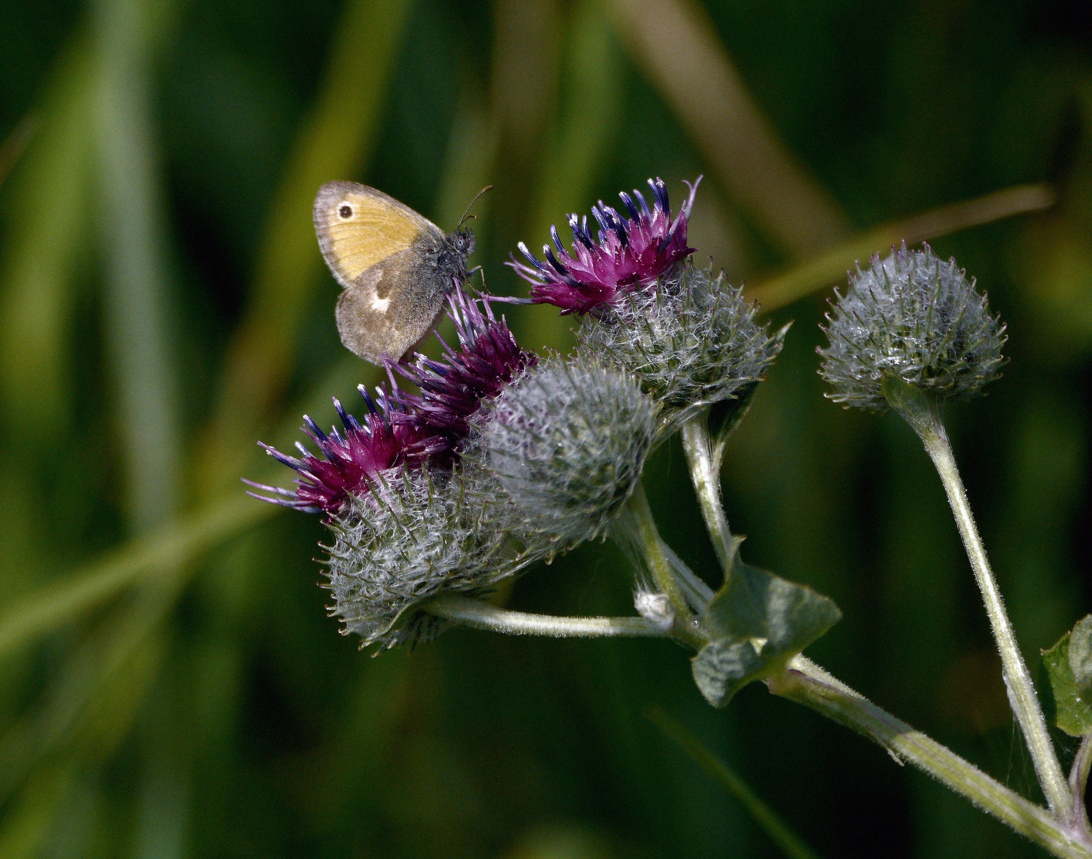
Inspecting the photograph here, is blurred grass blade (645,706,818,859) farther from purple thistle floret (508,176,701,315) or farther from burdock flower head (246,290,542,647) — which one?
purple thistle floret (508,176,701,315)

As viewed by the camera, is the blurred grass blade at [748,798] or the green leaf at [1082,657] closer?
the green leaf at [1082,657]

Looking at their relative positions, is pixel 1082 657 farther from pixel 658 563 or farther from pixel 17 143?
pixel 17 143

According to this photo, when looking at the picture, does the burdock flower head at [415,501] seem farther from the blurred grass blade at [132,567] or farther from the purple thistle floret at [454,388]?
the blurred grass blade at [132,567]

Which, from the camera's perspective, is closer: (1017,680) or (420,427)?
(1017,680)

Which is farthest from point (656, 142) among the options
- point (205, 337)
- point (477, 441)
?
point (477, 441)

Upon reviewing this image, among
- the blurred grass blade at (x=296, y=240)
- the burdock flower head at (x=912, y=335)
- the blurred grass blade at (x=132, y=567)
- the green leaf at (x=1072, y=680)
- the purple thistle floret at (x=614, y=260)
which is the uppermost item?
the blurred grass blade at (x=296, y=240)

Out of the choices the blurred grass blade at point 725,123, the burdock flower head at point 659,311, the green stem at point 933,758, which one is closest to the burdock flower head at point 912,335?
the burdock flower head at point 659,311

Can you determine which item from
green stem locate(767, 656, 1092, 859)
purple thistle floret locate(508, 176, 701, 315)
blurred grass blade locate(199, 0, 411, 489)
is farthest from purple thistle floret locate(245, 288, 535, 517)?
blurred grass blade locate(199, 0, 411, 489)

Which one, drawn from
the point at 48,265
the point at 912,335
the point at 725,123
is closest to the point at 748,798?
the point at 912,335
